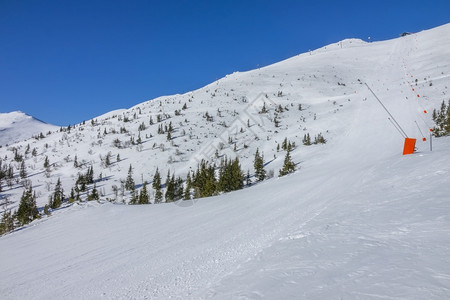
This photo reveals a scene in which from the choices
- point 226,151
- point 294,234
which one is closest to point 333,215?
point 294,234

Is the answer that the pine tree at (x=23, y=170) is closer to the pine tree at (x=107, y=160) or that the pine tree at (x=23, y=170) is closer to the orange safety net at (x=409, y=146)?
the pine tree at (x=107, y=160)

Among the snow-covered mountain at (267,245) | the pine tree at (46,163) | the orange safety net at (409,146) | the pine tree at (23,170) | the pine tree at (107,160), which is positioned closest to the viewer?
the snow-covered mountain at (267,245)

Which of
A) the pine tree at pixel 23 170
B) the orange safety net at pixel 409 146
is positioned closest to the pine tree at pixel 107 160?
the pine tree at pixel 23 170

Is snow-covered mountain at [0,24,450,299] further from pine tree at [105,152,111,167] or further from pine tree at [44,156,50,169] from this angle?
pine tree at [44,156,50,169]

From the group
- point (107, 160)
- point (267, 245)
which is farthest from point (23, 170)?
point (267, 245)

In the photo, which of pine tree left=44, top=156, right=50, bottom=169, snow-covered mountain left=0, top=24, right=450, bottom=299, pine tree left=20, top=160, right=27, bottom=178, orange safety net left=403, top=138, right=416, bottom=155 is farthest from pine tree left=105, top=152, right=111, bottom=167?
orange safety net left=403, top=138, right=416, bottom=155

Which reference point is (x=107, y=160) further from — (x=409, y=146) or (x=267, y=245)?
(x=267, y=245)

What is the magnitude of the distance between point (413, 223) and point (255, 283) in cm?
324

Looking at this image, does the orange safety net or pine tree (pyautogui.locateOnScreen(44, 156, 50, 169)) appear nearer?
the orange safety net

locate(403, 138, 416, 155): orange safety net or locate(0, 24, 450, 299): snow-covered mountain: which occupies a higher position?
locate(403, 138, 416, 155): orange safety net

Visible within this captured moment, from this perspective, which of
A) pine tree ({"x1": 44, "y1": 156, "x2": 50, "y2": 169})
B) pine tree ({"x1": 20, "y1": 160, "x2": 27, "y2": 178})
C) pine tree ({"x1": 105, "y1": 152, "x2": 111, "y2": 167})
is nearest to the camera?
pine tree ({"x1": 105, "y1": 152, "x2": 111, "y2": 167})

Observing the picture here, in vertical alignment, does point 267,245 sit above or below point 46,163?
below

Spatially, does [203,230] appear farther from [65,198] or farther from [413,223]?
[65,198]

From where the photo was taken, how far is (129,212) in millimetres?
14789
